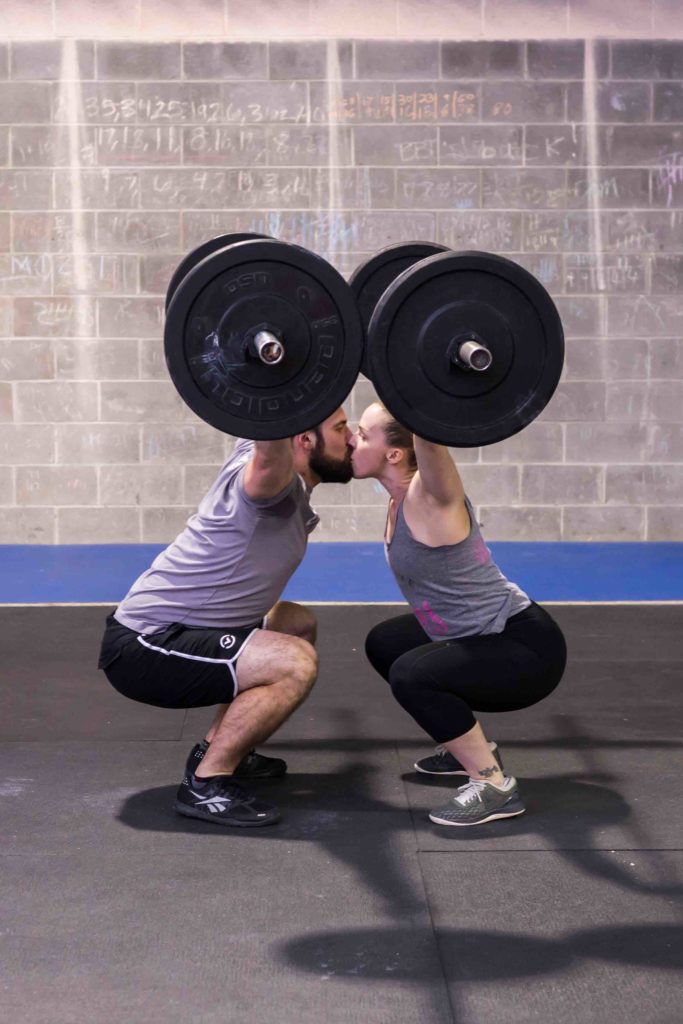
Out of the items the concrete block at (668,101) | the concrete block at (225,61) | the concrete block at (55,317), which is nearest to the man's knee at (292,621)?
the concrete block at (55,317)

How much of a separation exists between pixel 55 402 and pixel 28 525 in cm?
61

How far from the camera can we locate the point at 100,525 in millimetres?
6262

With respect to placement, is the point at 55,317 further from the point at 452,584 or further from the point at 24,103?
the point at 452,584

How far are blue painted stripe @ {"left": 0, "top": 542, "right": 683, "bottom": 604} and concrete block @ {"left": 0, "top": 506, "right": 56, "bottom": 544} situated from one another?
52 millimetres

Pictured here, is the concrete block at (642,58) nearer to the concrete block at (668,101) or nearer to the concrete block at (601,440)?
the concrete block at (668,101)

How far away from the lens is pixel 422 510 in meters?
2.86

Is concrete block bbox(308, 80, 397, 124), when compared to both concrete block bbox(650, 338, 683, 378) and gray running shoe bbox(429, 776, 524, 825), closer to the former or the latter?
concrete block bbox(650, 338, 683, 378)

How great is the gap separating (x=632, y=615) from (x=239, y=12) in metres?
3.34

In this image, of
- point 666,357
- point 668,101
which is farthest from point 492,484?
point 668,101

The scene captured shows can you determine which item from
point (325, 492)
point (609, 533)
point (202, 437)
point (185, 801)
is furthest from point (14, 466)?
point (185, 801)

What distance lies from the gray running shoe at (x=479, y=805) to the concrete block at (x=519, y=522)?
346cm

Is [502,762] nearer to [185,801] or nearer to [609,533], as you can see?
[185,801]

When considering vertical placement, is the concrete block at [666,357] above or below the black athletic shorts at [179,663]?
above

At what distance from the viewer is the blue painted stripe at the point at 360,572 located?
5273 millimetres
